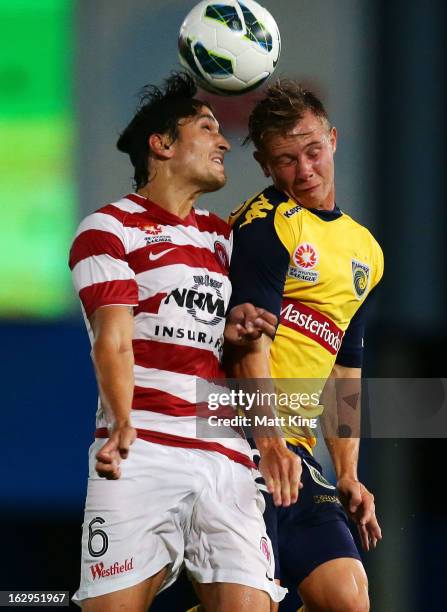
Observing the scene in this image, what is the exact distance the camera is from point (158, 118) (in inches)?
150

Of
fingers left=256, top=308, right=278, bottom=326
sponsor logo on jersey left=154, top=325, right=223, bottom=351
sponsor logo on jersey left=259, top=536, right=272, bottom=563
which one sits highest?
fingers left=256, top=308, right=278, bottom=326

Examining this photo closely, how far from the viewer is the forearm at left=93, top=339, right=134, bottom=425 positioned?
3254 millimetres

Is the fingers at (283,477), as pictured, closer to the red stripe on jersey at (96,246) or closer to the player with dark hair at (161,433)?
the player with dark hair at (161,433)

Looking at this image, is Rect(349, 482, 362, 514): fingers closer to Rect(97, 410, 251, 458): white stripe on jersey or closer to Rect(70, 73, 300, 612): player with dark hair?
Rect(70, 73, 300, 612): player with dark hair

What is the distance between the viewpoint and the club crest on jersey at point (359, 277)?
3.85 metres

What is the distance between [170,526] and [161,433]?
0.25m

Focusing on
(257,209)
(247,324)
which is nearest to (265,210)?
(257,209)

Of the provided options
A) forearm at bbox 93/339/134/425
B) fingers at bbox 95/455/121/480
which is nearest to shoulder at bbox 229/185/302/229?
forearm at bbox 93/339/134/425

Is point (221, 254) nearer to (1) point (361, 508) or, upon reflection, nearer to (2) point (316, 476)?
(2) point (316, 476)

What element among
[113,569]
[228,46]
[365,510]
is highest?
[228,46]

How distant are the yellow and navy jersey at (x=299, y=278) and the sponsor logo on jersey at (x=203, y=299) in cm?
11

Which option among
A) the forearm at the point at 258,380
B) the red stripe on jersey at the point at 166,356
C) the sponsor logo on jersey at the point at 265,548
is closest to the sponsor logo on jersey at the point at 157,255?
the red stripe on jersey at the point at 166,356

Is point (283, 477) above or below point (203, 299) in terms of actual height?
below

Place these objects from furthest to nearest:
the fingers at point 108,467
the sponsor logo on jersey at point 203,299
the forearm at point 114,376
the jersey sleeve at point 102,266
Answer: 1. the sponsor logo on jersey at point 203,299
2. the jersey sleeve at point 102,266
3. the forearm at point 114,376
4. the fingers at point 108,467
